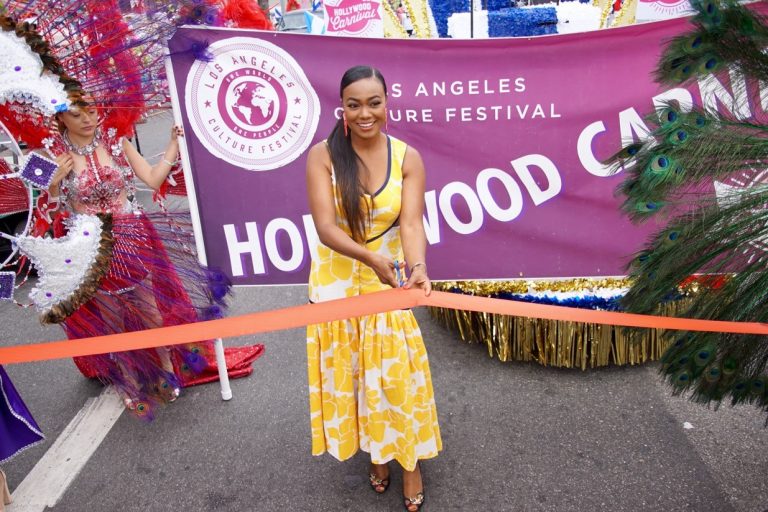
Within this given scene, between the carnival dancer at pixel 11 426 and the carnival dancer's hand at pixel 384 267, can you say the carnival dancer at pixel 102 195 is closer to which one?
the carnival dancer at pixel 11 426

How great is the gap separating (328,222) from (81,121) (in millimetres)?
1383

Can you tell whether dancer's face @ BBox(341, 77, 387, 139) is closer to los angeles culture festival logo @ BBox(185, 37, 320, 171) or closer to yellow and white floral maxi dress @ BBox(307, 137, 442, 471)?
yellow and white floral maxi dress @ BBox(307, 137, 442, 471)

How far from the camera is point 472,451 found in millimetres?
2762

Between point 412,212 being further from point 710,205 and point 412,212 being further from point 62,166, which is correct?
point 62,166

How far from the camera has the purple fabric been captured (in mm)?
2428

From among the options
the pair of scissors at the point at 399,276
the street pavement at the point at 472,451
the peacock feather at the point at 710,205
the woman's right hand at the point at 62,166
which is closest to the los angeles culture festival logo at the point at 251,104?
the woman's right hand at the point at 62,166

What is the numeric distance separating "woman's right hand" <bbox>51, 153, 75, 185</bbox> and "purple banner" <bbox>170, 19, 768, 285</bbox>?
556 mm

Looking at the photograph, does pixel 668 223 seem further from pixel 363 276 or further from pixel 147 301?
pixel 147 301

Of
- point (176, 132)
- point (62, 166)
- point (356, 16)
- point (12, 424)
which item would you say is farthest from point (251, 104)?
point (356, 16)

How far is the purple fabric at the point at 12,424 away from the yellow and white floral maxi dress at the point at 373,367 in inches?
49.7

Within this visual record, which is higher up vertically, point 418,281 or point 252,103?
point 252,103

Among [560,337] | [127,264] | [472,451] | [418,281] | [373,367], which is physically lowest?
[472,451]

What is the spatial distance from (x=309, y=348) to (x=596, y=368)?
6.11 ft

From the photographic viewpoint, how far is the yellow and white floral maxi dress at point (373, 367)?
2238 millimetres
